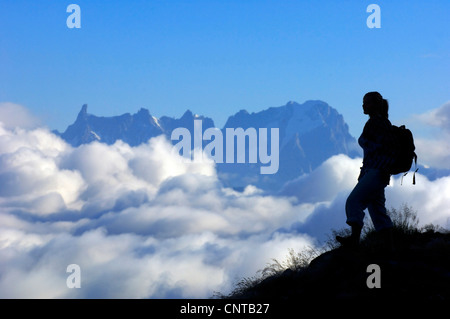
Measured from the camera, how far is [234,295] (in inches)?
402

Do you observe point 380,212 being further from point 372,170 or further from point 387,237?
point 372,170

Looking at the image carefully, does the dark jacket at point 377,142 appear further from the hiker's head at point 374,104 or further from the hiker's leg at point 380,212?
the hiker's leg at point 380,212

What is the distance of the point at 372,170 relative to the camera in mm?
10102

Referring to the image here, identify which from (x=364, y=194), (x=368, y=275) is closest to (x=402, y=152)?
(x=364, y=194)

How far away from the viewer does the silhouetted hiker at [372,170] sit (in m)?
10.0

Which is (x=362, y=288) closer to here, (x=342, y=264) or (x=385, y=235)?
(x=342, y=264)

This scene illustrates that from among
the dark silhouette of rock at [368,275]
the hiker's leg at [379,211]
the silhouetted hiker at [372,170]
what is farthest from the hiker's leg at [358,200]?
the dark silhouette of rock at [368,275]

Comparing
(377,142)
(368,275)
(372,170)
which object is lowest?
(368,275)

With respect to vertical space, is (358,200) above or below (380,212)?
above

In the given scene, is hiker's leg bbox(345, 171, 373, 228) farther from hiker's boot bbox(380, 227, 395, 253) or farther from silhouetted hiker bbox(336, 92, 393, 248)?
hiker's boot bbox(380, 227, 395, 253)

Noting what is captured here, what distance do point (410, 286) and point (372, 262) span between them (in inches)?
38.3
